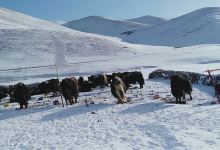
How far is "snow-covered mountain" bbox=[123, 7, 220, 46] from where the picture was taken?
134 metres

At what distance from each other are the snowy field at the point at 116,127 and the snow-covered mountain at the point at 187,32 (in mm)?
108793

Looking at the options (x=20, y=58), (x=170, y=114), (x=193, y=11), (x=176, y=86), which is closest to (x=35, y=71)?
(x=20, y=58)

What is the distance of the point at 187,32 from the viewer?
148375mm

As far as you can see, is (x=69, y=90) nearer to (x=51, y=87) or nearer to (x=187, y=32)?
(x=51, y=87)

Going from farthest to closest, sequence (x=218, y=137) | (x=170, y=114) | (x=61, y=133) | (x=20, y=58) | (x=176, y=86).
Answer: (x=20, y=58) → (x=176, y=86) → (x=170, y=114) → (x=61, y=133) → (x=218, y=137)

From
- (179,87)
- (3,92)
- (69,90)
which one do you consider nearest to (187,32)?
(3,92)

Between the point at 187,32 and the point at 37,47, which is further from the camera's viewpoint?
the point at 187,32

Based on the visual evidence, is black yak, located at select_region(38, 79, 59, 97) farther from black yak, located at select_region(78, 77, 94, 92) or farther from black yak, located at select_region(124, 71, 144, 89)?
black yak, located at select_region(124, 71, 144, 89)

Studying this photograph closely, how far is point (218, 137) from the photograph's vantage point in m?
12.2

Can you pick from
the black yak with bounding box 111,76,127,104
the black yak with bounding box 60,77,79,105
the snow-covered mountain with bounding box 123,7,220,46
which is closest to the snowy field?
the black yak with bounding box 111,76,127,104

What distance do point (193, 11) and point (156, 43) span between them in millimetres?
48333

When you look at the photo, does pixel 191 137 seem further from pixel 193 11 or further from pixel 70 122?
pixel 193 11

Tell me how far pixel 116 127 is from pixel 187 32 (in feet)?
451

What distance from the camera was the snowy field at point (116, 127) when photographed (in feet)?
40.4
